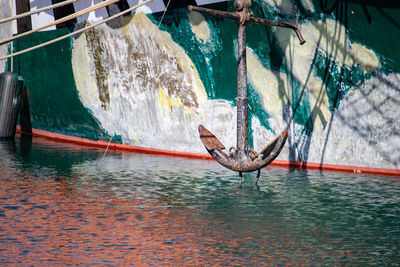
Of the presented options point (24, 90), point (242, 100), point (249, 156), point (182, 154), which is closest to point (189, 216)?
point (249, 156)

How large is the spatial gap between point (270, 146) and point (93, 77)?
5.06 meters

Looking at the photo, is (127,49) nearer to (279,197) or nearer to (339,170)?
(339,170)

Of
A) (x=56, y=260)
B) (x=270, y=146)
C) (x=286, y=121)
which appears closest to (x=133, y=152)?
(x=286, y=121)

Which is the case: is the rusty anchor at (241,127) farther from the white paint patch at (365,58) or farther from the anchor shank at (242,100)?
the white paint patch at (365,58)

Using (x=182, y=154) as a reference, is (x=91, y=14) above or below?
above

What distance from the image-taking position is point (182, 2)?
945 centimetres

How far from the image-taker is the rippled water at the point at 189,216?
4535 millimetres

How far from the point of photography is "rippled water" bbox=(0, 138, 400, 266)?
14.9 ft

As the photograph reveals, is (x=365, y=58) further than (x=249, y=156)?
Yes

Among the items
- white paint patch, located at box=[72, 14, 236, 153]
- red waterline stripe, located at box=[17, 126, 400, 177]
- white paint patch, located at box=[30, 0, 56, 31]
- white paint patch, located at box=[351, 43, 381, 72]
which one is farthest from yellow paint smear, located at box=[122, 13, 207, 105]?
white paint patch, located at box=[351, 43, 381, 72]

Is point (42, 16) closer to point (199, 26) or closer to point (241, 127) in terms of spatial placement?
point (199, 26)

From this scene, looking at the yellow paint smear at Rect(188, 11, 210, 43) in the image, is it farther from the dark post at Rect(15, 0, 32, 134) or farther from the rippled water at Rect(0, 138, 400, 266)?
the dark post at Rect(15, 0, 32, 134)

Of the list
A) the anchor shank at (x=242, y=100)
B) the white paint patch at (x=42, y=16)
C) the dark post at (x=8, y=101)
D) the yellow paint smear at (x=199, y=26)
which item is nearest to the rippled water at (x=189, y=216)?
the anchor shank at (x=242, y=100)

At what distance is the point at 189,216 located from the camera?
5.74m
